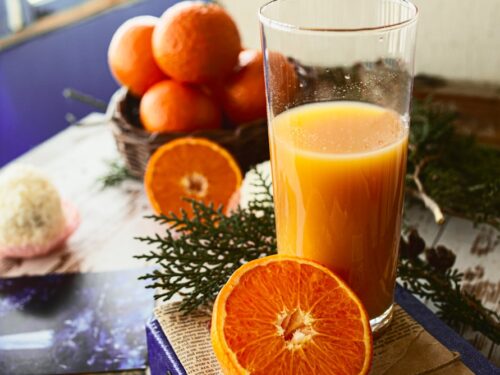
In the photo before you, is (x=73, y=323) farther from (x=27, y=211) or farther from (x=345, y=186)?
(x=345, y=186)

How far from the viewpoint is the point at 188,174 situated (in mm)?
1042

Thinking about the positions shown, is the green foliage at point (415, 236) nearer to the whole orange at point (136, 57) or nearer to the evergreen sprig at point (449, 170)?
the evergreen sprig at point (449, 170)

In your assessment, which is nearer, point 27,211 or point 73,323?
point 73,323

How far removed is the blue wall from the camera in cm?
186

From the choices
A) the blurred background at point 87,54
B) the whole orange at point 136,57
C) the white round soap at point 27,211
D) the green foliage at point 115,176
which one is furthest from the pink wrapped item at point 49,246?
the blurred background at point 87,54

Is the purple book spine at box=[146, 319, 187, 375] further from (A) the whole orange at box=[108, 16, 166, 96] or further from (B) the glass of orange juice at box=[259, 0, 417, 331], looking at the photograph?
(A) the whole orange at box=[108, 16, 166, 96]

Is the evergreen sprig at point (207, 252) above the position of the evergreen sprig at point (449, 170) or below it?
above

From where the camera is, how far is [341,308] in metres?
0.59

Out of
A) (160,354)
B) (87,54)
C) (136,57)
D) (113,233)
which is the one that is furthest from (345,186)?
(87,54)

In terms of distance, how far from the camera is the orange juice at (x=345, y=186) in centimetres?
61

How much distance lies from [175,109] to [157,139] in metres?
0.06

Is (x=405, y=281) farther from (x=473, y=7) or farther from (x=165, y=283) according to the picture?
(x=473, y=7)

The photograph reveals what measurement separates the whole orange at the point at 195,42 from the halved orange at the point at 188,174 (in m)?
0.14

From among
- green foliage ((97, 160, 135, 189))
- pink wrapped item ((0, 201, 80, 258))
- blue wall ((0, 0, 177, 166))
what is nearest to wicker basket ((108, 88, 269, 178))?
green foliage ((97, 160, 135, 189))
